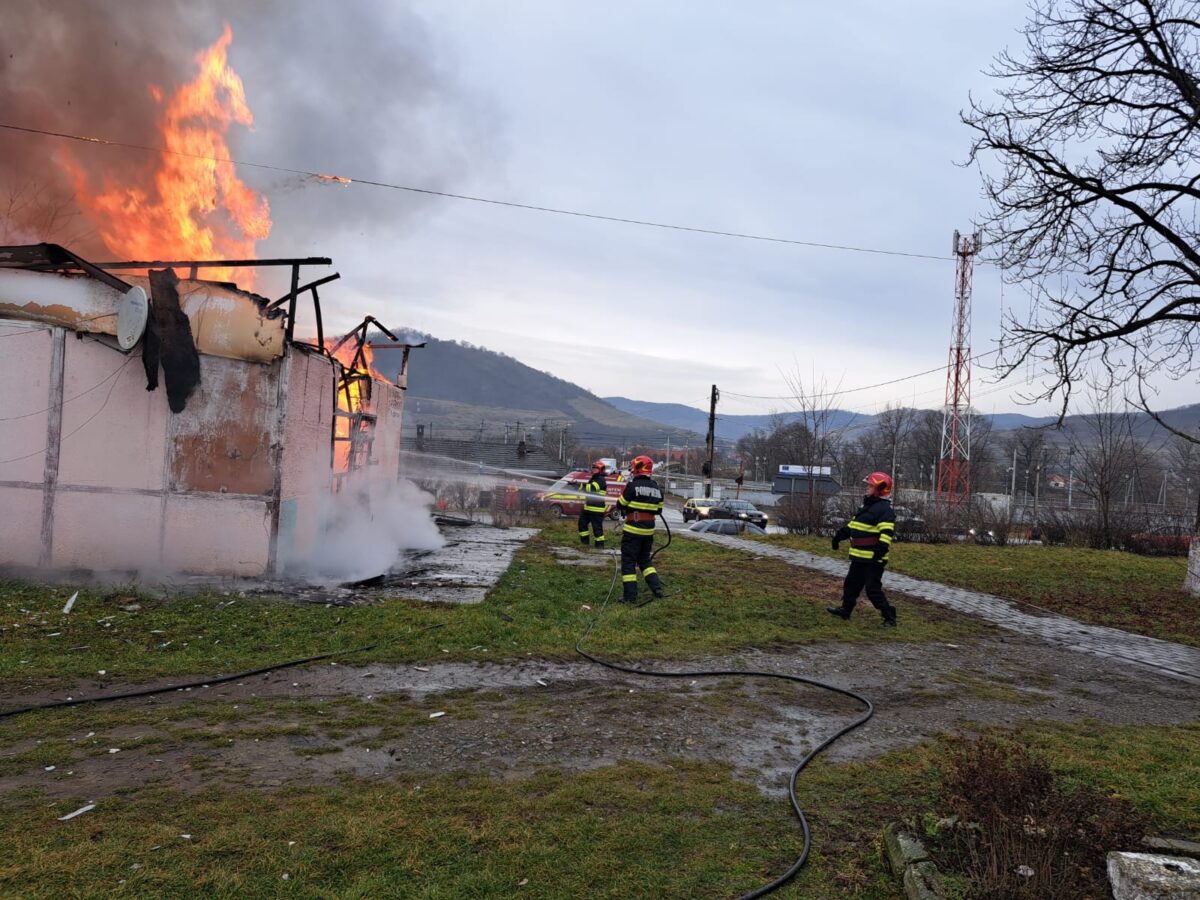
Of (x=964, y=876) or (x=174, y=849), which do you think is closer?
(x=964, y=876)

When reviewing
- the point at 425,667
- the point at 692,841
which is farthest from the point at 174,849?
the point at 425,667

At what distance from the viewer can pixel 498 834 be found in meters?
3.45

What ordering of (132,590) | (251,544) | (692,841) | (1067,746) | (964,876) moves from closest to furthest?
(964,876) → (692,841) → (1067,746) → (132,590) → (251,544)

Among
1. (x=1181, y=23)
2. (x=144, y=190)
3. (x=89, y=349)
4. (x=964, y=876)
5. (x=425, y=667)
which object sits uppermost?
(x=1181, y=23)

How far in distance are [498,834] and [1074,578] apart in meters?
15.1

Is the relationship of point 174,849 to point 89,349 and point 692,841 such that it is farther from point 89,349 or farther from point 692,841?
point 89,349

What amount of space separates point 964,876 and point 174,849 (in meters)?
3.40

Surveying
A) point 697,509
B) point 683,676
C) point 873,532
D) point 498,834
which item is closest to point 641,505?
point 873,532

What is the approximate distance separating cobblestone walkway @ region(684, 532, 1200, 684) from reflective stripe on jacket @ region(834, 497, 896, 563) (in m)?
1.13

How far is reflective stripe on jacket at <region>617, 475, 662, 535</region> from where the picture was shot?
9672 mm

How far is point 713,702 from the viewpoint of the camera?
582 cm

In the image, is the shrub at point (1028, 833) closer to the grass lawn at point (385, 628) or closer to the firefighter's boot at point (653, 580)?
the grass lawn at point (385, 628)

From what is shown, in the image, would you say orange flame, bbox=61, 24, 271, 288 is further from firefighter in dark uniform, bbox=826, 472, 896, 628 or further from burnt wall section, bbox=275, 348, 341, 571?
firefighter in dark uniform, bbox=826, 472, 896, 628

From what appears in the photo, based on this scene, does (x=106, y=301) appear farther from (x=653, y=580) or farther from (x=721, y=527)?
(x=721, y=527)
